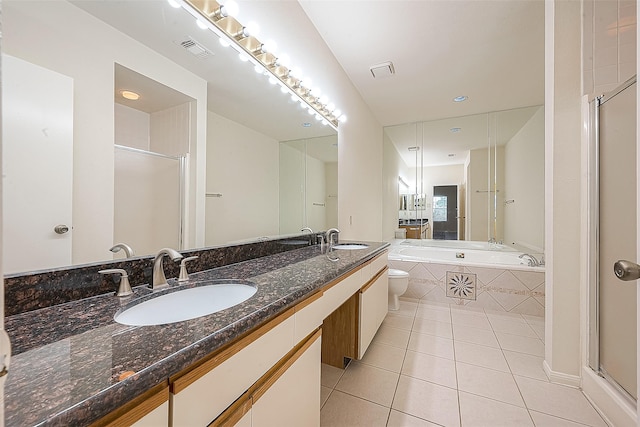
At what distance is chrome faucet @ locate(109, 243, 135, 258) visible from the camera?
0.93 m

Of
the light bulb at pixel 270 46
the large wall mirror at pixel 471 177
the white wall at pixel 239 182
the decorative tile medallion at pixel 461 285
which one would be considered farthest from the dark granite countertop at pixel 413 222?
the light bulb at pixel 270 46

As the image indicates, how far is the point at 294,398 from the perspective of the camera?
0.94 meters

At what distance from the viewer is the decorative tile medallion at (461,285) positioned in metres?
2.89

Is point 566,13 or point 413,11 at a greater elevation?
point 413,11

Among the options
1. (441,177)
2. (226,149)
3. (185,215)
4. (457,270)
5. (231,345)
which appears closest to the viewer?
(231,345)

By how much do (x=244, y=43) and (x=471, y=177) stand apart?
4171 mm

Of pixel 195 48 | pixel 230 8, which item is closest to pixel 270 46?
pixel 230 8

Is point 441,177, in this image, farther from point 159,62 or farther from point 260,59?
point 159,62

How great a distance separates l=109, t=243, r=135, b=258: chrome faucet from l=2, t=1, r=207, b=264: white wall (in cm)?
2

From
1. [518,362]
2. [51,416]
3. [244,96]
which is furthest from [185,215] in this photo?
[518,362]

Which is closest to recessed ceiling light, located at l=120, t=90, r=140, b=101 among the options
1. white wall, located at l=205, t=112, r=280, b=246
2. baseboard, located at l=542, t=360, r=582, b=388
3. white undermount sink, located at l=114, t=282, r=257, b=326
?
white wall, located at l=205, t=112, r=280, b=246

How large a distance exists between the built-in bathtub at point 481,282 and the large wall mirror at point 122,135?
2259 millimetres

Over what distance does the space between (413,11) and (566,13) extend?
3.09 feet

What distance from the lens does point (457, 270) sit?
2969 mm
